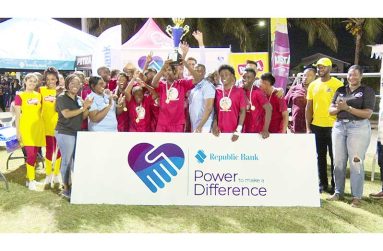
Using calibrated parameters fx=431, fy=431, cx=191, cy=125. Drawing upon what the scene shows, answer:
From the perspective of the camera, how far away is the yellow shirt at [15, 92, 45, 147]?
19.7ft

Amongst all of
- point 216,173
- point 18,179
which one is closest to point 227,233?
point 216,173

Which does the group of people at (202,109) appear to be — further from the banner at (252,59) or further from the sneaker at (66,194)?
the banner at (252,59)

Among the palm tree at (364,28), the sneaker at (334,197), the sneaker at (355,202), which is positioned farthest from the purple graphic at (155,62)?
the palm tree at (364,28)

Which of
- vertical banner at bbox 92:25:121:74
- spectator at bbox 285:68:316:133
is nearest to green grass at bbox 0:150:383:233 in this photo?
spectator at bbox 285:68:316:133

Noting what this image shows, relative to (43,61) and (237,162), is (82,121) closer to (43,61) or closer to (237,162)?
(237,162)

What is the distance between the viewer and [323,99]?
5805mm

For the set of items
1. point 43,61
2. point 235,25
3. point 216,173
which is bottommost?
point 216,173

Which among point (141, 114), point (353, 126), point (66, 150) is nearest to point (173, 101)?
point (141, 114)

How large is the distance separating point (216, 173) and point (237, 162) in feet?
0.92

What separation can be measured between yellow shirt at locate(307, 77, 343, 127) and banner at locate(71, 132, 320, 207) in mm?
851

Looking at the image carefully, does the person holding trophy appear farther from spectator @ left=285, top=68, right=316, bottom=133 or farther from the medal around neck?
spectator @ left=285, top=68, right=316, bottom=133

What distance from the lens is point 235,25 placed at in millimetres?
21547

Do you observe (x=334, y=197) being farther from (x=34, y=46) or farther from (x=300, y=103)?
(x=34, y=46)

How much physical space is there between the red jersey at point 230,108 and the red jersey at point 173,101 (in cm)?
44
